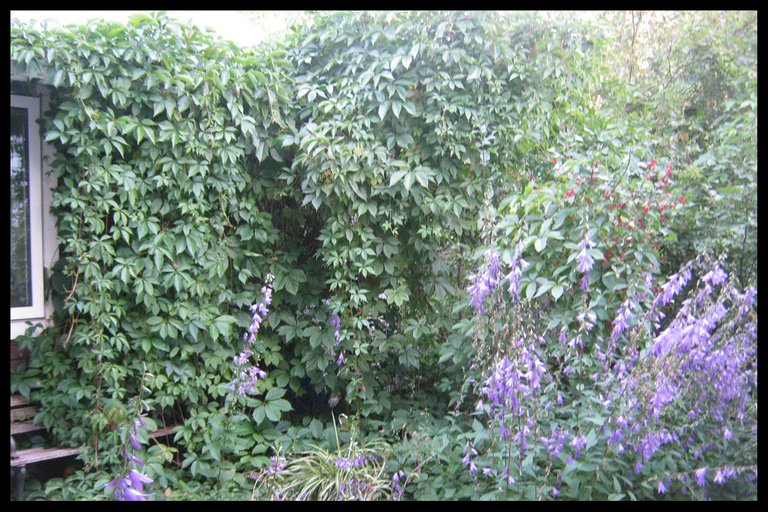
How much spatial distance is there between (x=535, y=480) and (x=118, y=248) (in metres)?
2.24

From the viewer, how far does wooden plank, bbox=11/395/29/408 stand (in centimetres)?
294

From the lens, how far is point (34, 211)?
3.05 metres

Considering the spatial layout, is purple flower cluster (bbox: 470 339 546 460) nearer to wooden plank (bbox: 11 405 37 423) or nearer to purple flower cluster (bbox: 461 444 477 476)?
purple flower cluster (bbox: 461 444 477 476)

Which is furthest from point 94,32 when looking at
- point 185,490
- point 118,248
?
point 185,490

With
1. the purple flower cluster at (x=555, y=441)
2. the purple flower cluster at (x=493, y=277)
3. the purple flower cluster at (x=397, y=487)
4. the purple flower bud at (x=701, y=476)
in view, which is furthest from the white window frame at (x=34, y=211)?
the purple flower bud at (x=701, y=476)

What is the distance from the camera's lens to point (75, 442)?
2881mm

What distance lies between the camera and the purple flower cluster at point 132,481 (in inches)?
98.4

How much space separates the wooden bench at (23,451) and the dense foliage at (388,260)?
11 cm

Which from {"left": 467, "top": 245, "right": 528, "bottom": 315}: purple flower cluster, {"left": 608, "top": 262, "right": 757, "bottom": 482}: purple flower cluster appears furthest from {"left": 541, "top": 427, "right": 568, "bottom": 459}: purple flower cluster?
{"left": 467, "top": 245, "right": 528, "bottom": 315}: purple flower cluster

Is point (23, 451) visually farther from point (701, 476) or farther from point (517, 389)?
point (701, 476)

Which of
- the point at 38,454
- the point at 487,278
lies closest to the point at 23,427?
the point at 38,454

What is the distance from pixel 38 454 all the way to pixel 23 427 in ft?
0.68

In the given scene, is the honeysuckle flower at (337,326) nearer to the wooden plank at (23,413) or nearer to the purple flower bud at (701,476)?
the wooden plank at (23,413)

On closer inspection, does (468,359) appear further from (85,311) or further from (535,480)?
(85,311)
